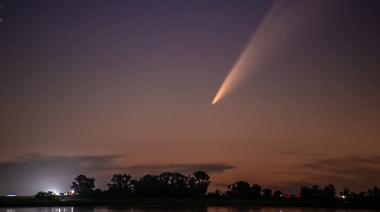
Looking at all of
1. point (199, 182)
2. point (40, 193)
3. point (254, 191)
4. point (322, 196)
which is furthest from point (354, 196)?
point (40, 193)

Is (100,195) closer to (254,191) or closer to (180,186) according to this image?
(180,186)

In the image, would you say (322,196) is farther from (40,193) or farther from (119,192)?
(40,193)

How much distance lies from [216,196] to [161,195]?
2486 centimetres

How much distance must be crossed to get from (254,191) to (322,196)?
27.4 m

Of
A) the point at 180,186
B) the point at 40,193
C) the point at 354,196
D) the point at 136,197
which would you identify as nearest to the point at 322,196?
the point at 354,196

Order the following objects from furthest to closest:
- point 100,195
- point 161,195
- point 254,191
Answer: point 254,191 → point 100,195 → point 161,195

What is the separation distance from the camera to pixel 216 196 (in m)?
188

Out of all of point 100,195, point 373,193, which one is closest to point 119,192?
point 100,195

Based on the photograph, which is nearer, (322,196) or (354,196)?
(354,196)

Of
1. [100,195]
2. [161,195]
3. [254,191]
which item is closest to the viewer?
[161,195]

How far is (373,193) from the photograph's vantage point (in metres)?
176

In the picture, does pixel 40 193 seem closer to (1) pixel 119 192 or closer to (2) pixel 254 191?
(1) pixel 119 192

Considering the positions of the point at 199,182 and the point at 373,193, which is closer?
the point at 373,193

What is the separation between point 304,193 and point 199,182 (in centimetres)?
4197
